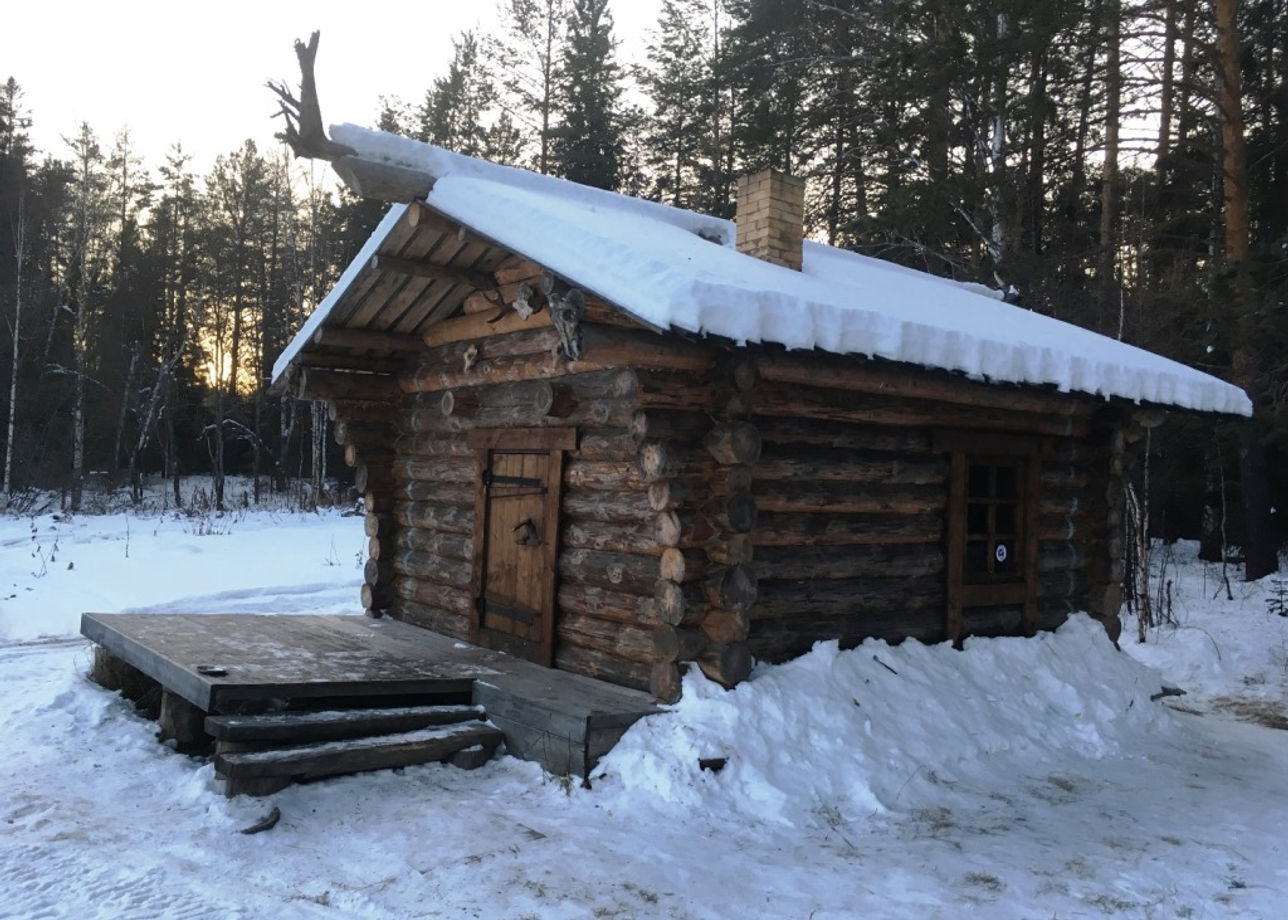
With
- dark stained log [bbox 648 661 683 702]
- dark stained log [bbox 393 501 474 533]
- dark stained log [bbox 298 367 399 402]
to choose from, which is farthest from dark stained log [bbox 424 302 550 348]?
dark stained log [bbox 648 661 683 702]

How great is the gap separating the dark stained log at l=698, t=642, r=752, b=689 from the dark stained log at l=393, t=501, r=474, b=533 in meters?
3.13

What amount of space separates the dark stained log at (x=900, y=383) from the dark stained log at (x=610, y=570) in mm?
1577

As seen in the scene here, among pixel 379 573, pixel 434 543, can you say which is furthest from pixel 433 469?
pixel 379 573

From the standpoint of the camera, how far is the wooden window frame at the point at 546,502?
7.30 m

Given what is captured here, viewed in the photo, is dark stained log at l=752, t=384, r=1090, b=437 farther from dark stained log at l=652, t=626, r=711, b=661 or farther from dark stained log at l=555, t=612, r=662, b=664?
dark stained log at l=555, t=612, r=662, b=664

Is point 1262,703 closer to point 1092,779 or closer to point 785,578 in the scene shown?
point 1092,779

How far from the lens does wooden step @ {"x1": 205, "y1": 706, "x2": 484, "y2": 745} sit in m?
5.62

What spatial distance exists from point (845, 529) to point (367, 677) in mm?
3618

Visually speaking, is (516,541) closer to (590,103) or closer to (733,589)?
(733,589)

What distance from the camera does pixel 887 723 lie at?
639 centimetres

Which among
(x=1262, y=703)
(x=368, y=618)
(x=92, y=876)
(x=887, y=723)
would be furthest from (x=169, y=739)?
(x=1262, y=703)

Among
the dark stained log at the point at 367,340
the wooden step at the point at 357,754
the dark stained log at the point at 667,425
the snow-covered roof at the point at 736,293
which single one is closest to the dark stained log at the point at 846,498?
the dark stained log at the point at 667,425

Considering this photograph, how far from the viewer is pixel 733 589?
6.08 meters

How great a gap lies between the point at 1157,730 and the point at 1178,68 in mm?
14371
